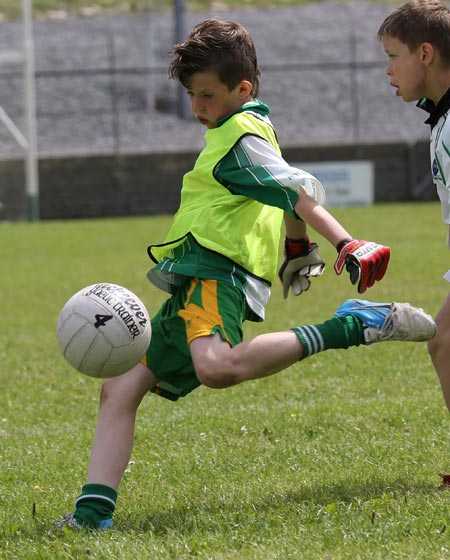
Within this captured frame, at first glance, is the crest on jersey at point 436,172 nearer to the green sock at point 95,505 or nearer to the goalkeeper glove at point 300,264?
the goalkeeper glove at point 300,264

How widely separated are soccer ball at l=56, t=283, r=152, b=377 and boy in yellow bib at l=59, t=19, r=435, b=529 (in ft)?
0.66

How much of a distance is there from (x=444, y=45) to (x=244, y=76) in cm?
80

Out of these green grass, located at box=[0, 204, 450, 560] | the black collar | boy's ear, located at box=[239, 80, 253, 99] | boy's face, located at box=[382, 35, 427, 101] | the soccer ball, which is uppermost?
boy's face, located at box=[382, 35, 427, 101]

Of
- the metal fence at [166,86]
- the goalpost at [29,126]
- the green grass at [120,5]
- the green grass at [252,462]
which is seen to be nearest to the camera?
the green grass at [252,462]

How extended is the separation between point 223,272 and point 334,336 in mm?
491

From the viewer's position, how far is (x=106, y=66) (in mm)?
34594

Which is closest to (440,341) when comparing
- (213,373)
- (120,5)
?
(213,373)

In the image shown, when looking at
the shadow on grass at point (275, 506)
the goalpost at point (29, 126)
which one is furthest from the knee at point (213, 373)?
the goalpost at point (29, 126)

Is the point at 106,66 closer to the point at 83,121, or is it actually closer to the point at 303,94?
the point at 83,121

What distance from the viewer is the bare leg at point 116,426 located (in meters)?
4.23

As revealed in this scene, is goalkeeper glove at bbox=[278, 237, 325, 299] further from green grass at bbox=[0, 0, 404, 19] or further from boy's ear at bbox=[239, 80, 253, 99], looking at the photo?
green grass at bbox=[0, 0, 404, 19]

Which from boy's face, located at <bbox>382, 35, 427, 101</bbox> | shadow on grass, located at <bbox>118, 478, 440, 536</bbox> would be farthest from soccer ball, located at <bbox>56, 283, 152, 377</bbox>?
boy's face, located at <bbox>382, 35, 427, 101</bbox>

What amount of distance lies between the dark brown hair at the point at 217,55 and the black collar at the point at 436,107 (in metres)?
0.74

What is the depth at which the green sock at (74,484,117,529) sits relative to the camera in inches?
163
